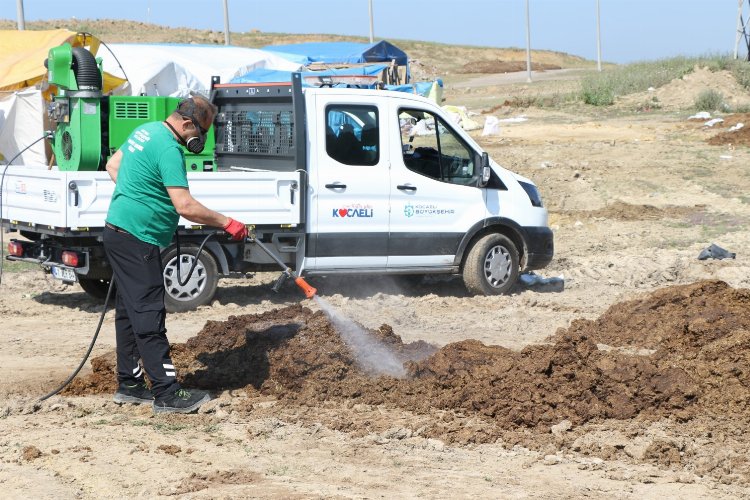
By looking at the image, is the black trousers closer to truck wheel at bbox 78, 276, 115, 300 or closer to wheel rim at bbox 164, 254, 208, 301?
wheel rim at bbox 164, 254, 208, 301

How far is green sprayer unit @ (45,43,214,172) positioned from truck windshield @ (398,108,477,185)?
259cm

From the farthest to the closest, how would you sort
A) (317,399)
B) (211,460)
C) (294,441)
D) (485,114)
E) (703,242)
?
1. (485,114)
2. (703,242)
3. (317,399)
4. (294,441)
5. (211,460)


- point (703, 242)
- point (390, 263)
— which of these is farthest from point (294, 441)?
point (703, 242)

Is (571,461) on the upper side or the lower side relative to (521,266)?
lower

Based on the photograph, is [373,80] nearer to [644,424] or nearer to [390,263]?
[390,263]

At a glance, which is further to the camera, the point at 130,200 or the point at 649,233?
the point at 649,233

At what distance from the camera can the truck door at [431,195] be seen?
11.8 meters

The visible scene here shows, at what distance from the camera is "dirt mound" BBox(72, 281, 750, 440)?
732cm

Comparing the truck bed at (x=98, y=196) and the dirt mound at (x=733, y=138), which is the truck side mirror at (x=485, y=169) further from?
the dirt mound at (x=733, y=138)

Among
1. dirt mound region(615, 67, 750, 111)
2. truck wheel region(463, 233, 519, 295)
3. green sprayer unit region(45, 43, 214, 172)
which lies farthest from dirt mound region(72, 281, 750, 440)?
dirt mound region(615, 67, 750, 111)

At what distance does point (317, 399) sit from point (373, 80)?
20.3 metres

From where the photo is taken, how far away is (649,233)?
17.1 m

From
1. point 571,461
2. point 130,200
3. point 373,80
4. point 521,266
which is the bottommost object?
point 571,461

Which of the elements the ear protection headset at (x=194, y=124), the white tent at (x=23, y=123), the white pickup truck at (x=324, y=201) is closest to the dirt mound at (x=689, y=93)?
the white tent at (x=23, y=123)
